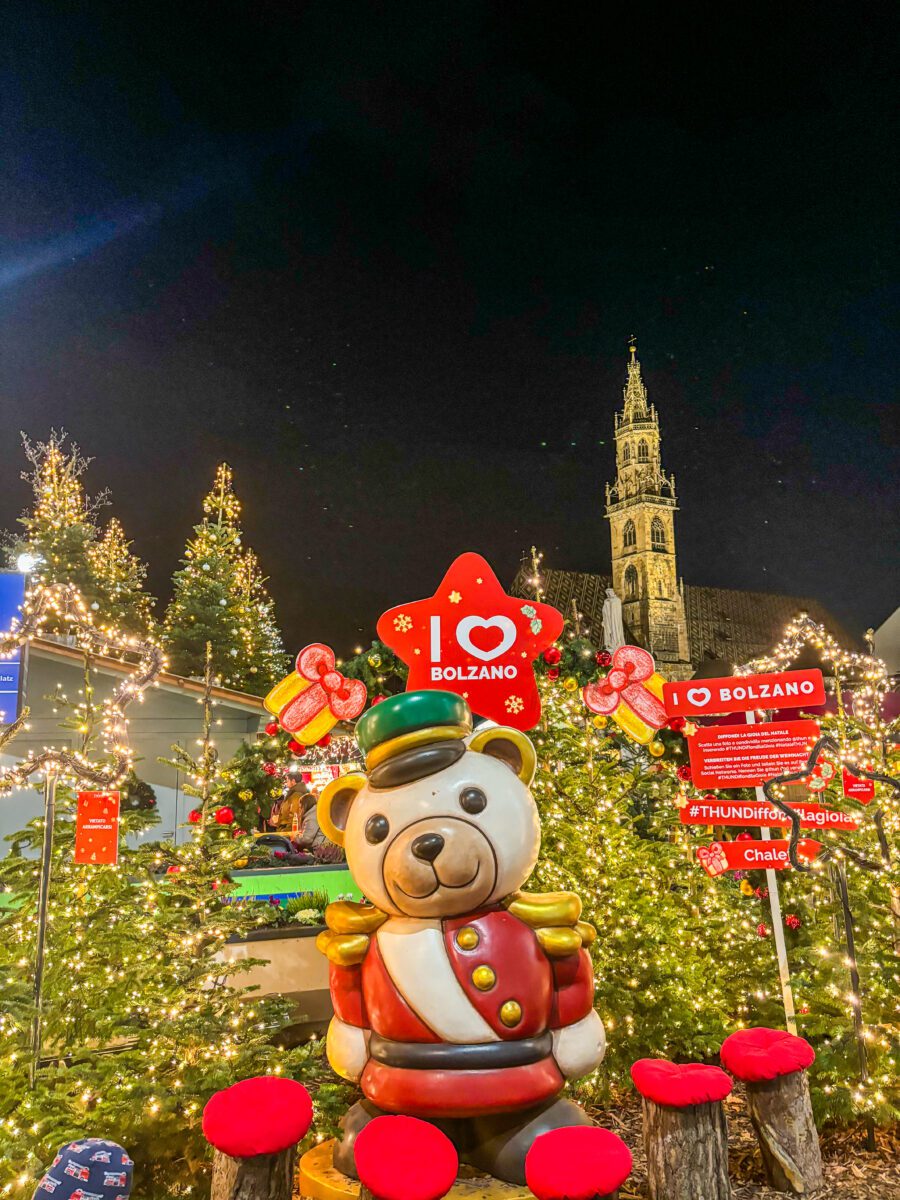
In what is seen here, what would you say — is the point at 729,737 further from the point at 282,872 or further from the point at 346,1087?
the point at 282,872

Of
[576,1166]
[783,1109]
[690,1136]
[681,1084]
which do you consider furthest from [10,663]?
[783,1109]

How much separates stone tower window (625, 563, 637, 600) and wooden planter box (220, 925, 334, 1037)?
55.8m

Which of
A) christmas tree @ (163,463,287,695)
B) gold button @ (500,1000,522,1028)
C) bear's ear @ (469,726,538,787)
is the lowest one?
gold button @ (500,1000,522,1028)

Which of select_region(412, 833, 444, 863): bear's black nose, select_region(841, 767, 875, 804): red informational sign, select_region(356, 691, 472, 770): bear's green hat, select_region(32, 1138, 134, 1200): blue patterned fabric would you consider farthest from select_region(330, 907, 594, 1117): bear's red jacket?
select_region(841, 767, 875, 804): red informational sign

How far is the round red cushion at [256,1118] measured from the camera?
10.7ft

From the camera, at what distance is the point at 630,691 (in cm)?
605

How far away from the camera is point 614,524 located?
64.8 m

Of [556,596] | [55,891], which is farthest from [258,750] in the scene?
[556,596]

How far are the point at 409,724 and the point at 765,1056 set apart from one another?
2.58 meters

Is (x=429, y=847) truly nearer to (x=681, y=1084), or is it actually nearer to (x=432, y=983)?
(x=432, y=983)

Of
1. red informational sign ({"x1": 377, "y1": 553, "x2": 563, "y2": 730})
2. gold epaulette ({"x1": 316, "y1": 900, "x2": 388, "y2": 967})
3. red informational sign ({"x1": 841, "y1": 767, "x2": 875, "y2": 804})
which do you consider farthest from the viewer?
red informational sign ({"x1": 841, "y1": 767, "x2": 875, "y2": 804})

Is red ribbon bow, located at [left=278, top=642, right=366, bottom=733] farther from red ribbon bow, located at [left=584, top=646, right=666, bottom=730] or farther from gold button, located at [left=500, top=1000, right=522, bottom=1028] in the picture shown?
gold button, located at [left=500, top=1000, right=522, bottom=1028]

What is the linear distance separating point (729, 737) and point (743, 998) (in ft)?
7.77

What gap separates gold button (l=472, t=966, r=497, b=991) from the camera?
143 inches
